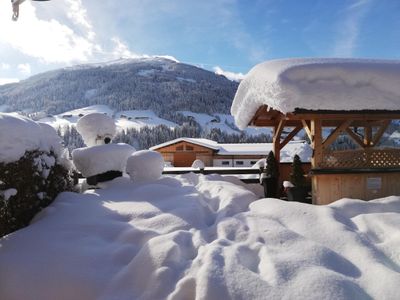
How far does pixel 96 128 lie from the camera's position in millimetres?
12375

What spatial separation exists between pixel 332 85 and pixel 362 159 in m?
2.11

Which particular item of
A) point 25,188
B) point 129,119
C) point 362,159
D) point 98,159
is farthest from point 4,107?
point 362,159

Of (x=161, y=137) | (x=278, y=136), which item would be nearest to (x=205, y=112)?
(x=161, y=137)

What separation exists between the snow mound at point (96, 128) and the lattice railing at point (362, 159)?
795 cm

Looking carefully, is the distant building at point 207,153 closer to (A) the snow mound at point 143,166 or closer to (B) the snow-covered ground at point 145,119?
(A) the snow mound at point 143,166

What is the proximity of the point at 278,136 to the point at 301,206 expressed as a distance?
5.78m

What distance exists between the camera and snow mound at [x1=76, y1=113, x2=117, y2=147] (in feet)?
40.7

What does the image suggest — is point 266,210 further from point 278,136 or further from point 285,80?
point 278,136

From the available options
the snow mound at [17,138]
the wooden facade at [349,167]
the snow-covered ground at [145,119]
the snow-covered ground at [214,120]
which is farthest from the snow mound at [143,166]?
the snow-covered ground at [214,120]

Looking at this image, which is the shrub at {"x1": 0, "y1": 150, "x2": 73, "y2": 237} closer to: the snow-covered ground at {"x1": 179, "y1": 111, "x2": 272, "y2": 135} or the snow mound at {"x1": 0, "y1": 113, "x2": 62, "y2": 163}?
the snow mound at {"x1": 0, "y1": 113, "x2": 62, "y2": 163}

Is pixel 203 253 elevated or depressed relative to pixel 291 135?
depressed

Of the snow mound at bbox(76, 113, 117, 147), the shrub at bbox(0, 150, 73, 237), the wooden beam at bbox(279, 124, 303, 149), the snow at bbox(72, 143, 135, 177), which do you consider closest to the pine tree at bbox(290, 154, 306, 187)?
the wooden beam at bbox(279, 124, 303, 149)

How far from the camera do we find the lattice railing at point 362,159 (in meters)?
8.29

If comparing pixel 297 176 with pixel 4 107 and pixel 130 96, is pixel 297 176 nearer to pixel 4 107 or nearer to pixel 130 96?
pixel 130 96
